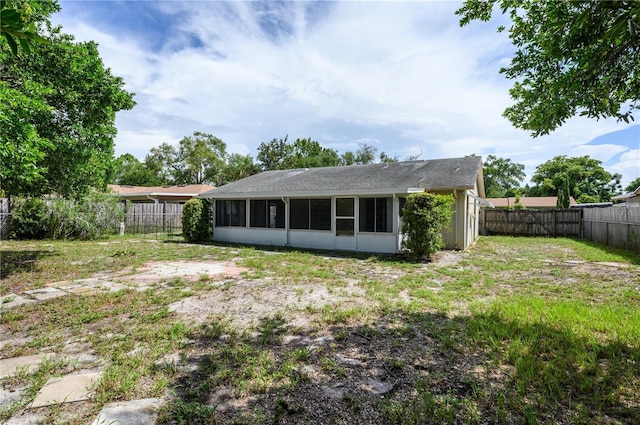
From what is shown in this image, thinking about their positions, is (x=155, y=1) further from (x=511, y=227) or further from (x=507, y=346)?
(x=511, y=227)

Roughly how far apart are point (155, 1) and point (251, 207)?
27.8 ft

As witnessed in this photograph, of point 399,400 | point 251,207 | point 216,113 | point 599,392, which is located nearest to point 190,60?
point 251,207

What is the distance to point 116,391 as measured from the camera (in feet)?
8.74

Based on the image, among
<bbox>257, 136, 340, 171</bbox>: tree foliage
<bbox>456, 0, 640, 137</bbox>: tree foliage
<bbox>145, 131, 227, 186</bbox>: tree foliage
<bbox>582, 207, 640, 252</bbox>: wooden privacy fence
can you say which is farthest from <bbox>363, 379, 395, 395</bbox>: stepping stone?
<bbox>145, 131, 227, 186</bbox>: tree foliage

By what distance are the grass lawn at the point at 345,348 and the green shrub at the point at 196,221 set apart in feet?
23.4

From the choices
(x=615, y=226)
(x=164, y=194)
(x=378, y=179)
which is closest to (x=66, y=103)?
(x=378, y=179)

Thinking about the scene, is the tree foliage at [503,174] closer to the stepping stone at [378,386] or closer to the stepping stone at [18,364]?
the stepping stone at [378,386]

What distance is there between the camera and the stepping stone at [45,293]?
18.2 ft

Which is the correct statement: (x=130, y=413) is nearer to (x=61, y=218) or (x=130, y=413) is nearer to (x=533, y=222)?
(x=61, y=218)

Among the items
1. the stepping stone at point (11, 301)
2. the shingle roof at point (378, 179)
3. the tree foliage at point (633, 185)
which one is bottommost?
the stepping stone at point (11, 301)

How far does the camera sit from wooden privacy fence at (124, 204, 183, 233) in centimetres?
1748

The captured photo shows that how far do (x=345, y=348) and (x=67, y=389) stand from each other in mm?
2587

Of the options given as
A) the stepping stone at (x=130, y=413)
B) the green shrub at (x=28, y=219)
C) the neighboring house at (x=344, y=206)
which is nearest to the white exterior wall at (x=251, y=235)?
the neighboring house at (x=344, y=206)

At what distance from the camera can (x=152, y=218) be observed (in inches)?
717
